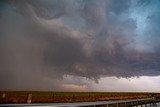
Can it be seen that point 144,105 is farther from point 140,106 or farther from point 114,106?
point 114,106

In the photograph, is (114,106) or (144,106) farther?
(144,106)

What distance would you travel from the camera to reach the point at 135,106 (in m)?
29.1

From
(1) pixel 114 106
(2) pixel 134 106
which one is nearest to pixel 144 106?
(2) pixel 134 106

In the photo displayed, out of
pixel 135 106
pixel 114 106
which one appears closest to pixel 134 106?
pixel 135 106

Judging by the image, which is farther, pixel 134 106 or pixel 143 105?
pixel 143 105

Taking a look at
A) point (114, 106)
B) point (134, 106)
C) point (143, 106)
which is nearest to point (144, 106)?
point (143, 106)

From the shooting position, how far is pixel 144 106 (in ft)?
98.9

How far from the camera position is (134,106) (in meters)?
28.6

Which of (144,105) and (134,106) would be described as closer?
(134,106)

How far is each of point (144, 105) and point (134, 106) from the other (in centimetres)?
312

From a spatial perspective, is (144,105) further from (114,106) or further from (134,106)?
(114,106)

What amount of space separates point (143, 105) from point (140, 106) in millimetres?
1335

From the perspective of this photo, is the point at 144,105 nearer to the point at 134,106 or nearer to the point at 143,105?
the point at 143,105

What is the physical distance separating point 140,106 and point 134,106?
1.72 metres
